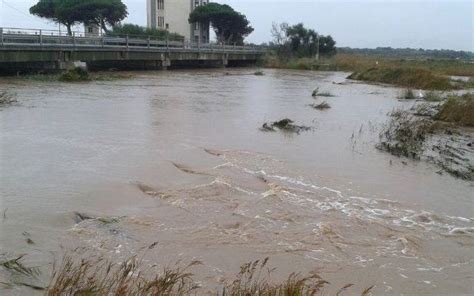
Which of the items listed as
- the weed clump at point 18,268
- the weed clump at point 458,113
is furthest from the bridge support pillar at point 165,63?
the weed clump at point 18,268

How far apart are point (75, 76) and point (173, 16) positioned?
191 ft

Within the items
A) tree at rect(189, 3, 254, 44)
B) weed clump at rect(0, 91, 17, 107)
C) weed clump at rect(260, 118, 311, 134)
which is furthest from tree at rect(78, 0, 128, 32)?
weed clump at rect(260, 118, 311, 134)

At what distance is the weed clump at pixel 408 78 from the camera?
28.7m

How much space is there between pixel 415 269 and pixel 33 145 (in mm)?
7637

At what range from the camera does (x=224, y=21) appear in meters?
75.4

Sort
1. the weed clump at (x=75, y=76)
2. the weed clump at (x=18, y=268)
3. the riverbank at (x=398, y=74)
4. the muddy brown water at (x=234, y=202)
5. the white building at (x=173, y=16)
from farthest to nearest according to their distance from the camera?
the white building at (x=173, y=16)
the riverbank at (x=398, y=74)
the weed clump at (x=75, y=76)
the muddy brown water at (x=234, y=202)
the weed clump at (x=18, y=268)

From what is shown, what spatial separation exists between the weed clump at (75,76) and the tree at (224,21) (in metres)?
49.5

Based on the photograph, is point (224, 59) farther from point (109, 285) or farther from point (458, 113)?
point (109, 285)

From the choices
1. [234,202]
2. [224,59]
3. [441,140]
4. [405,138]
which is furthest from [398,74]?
[234,202]

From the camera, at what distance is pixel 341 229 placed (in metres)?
5.98

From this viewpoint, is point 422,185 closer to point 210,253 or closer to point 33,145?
point 210,253

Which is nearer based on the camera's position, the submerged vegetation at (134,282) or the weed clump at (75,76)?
the submerged vegetation at (134,282)

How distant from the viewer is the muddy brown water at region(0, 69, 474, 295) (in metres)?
4.99

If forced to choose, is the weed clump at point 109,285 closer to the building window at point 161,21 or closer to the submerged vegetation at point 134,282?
the submerged vegetation at point 134,282
